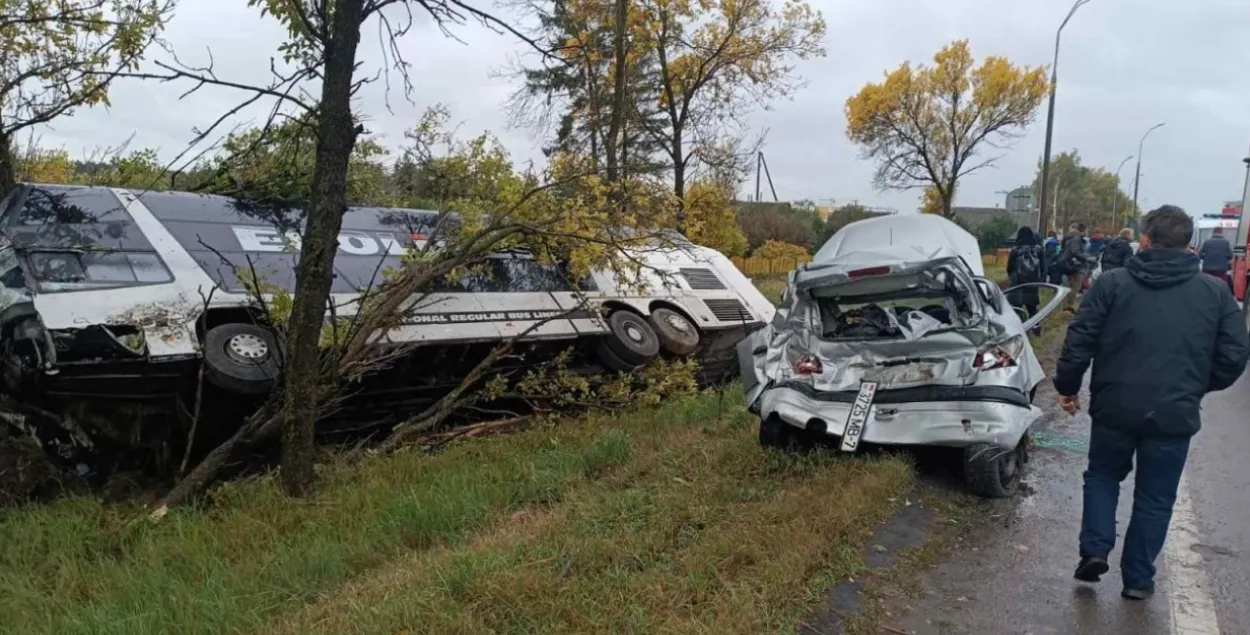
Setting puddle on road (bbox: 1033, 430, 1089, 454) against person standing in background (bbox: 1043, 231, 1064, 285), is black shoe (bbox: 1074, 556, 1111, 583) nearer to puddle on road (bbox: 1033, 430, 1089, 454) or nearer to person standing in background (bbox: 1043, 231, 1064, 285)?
puddle on road (bbox: 1033, 430, 1089, 454)

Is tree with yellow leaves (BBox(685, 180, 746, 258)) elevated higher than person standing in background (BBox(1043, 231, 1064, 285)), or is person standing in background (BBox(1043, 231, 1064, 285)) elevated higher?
tree with yellow leaves (BBox(685, 180, 746, 258))

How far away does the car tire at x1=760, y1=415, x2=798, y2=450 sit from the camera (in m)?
5.50

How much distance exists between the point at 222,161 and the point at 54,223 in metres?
1.57

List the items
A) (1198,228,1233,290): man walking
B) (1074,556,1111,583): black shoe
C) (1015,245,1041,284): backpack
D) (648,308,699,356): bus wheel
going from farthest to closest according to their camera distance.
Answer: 1. (1198,228,1233,290): man walking
2. (1015,245,1041,284): backpack
3. (648,308,699,356): bus wheel
4. (1074,556,1111,583): black shoe

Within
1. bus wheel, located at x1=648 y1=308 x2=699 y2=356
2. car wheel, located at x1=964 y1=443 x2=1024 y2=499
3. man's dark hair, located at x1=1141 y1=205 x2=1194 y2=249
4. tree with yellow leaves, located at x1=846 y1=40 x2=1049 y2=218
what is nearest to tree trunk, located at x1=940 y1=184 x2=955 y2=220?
tree with yellow leaves, located at x1=846 y1=40 x2=1049 y2=218

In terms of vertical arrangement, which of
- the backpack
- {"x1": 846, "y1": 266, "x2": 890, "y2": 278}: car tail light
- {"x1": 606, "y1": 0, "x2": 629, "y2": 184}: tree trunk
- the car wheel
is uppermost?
{"x1": 606, "y1": 0, "x2": 629, "y2": 184}: tree trunk

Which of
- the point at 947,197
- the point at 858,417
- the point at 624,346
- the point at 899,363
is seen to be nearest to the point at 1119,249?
the point at 624,346

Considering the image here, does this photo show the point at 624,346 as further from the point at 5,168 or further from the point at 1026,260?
the point at 1026,260

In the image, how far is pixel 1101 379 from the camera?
12.1 ft

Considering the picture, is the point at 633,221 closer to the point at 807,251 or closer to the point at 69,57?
the point at 69,57

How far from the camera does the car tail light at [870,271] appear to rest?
17.5 ft

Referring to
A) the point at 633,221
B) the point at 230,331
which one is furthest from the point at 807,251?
the point at 230,331

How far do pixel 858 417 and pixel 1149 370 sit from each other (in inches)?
72.3

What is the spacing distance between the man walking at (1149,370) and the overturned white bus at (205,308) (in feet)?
15.5
